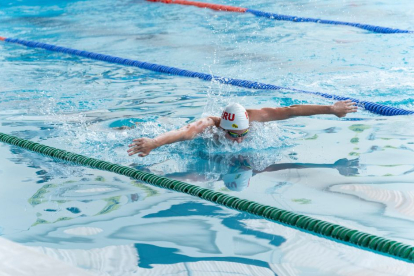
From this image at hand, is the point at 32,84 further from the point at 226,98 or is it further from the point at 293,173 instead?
the point at 293,173

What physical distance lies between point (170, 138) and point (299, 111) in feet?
3.58

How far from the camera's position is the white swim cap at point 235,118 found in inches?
178

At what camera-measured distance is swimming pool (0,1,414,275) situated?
3.09 metres

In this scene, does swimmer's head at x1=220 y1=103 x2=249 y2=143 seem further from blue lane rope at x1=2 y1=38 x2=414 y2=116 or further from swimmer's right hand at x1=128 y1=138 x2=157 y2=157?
blue lane rope at x1=2 y1=38 x2=414 y2=116

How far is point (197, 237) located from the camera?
3.21 metres

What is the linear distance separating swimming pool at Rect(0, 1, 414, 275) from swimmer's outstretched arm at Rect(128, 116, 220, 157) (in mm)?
163

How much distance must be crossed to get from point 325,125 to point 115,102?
2130mm

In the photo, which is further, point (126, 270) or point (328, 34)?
point (328, 34)

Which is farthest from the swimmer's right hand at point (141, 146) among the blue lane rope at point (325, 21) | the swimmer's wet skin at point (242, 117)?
the blue lane rope at point (325, 21)

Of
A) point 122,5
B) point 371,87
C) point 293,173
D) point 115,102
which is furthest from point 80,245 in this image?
point 122,5

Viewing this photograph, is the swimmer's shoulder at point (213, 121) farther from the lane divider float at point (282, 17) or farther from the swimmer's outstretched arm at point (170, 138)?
the lane divider float at point (282, 17)

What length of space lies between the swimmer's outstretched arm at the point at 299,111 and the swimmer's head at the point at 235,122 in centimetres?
19

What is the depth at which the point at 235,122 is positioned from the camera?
452 centimetres

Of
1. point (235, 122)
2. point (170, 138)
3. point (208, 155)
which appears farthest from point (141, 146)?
point (235, 122)
